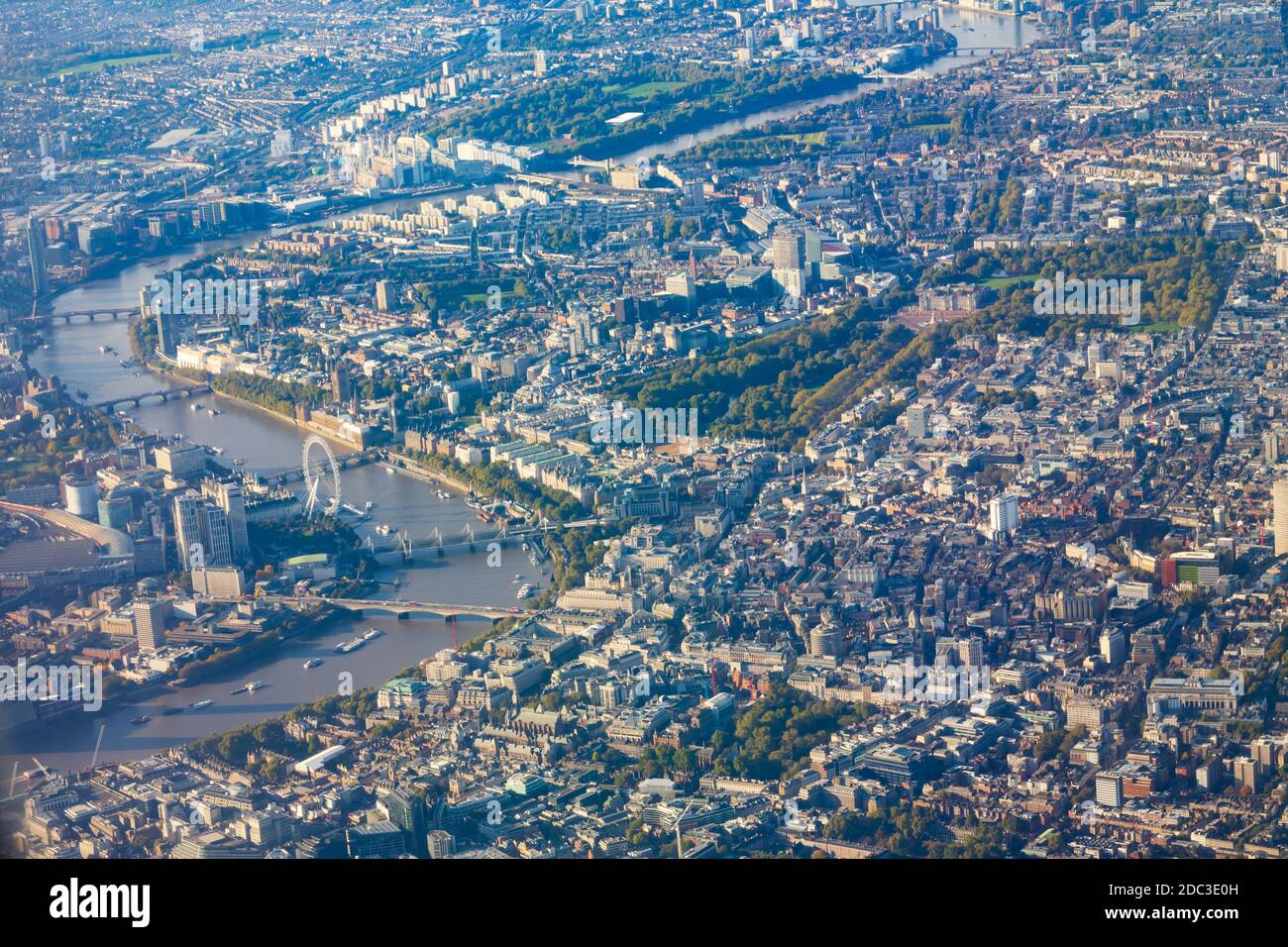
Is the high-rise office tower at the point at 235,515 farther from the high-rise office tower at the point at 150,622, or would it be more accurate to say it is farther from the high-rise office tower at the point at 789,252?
the high-rise office tower at the point at 789,252

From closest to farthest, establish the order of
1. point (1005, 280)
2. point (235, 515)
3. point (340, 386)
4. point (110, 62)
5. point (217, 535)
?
point (217, 535) < point (235, 515) < point (340, 386) < point (1005, 280) < point (110, 62)

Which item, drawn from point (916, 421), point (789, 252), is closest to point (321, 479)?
point (916, 421)

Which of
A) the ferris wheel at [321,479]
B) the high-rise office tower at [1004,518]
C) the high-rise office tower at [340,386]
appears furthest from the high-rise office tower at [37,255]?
the high-rise office tower at [1004,518]

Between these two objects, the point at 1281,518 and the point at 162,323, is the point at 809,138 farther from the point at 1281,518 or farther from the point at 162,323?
the point at 1281,518

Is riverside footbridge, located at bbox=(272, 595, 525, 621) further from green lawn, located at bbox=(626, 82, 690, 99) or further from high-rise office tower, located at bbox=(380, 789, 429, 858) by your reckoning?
green lawn, located at bbox=(626, 82, 690, 99)

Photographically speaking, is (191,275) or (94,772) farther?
(191,275)
